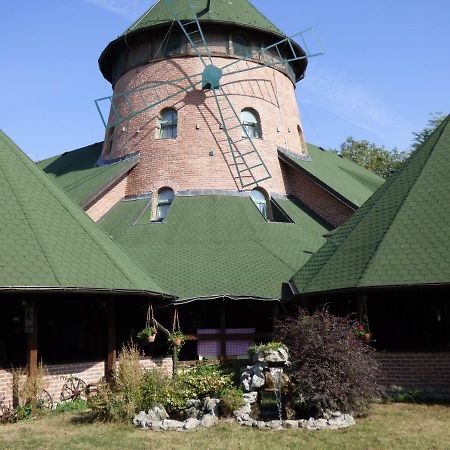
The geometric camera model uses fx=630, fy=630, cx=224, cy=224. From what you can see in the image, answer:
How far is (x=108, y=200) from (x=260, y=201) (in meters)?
5.41

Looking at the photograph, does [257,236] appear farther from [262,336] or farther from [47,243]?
[47,243]

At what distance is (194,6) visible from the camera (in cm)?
2362

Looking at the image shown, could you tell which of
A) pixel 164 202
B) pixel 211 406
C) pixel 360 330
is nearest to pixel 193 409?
pixel 211 406

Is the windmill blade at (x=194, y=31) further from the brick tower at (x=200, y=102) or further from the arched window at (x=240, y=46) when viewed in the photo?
the arched window at (x=240, y=46)

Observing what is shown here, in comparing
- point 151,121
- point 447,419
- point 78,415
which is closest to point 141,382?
point 78,415

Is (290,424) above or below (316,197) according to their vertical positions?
below

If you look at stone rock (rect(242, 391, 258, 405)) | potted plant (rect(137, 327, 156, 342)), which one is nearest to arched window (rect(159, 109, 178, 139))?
potted plant (rect(137, 327, 156, 342))

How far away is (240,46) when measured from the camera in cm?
2373

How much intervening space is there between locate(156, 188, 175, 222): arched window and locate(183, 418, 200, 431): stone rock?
12090 mm

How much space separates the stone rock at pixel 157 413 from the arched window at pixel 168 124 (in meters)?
13.5

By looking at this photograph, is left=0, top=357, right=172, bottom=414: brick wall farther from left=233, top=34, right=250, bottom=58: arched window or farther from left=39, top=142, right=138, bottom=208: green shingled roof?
left=233, top=34, right=250, bottom=58: arched window

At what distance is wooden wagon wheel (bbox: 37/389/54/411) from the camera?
483 inches

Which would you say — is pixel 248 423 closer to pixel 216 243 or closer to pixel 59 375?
pixel 59 375

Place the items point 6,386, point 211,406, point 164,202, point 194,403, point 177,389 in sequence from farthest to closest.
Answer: point 164,202, point 6,386, point 177,389, point 194,403, point 211,406
